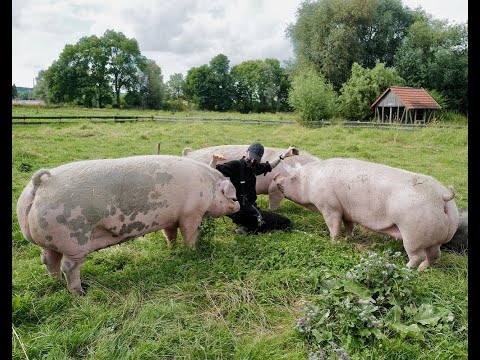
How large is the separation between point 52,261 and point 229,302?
227 centimetres

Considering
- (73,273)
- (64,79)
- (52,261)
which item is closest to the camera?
(73,273)

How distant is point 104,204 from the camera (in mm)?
4961

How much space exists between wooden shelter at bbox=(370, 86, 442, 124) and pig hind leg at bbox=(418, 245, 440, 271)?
83.6 feet

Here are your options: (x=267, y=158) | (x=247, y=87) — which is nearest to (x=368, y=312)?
(x=267, y=158)

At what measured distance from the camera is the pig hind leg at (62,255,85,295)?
15.8ft

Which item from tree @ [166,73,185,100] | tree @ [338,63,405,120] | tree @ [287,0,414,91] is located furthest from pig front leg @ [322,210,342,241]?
tree @ [166,73,185,100]

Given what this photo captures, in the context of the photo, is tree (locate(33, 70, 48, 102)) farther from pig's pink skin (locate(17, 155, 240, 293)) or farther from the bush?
the bush

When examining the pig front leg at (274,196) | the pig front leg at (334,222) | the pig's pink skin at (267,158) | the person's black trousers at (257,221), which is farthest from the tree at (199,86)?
the pig front leg at (334,222)

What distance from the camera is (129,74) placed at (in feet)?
214

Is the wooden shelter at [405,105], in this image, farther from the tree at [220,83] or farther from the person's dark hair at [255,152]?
the tree at [220,83]

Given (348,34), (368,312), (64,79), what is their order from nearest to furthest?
(368,312), (348,34), (64,79)

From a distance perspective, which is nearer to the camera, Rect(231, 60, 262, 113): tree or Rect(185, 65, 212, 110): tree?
Rect(231, 60, 262, 113): tree

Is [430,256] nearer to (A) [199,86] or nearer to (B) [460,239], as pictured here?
(B) [460,239]

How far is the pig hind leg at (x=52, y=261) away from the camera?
5.09 meters
